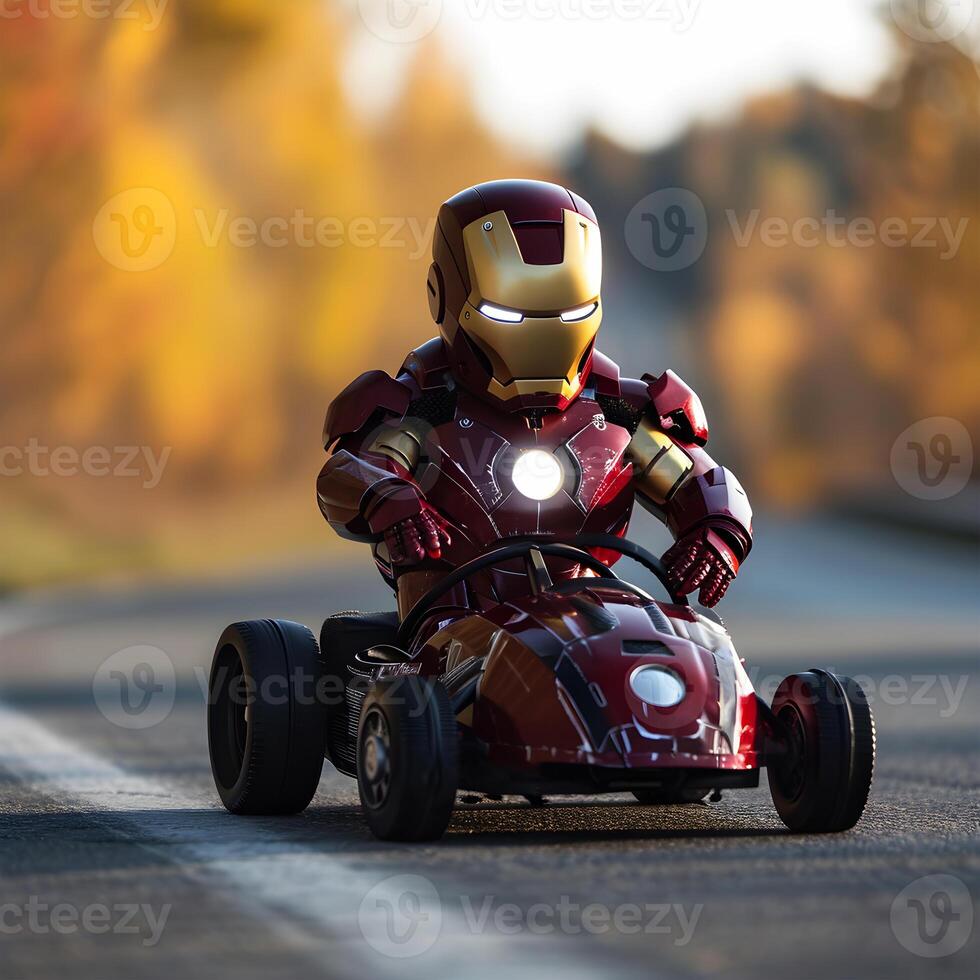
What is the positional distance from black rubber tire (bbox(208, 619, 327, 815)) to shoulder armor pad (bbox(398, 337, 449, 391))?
1.13 m

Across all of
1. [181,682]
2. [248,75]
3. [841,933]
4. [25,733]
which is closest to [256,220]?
[248,75]

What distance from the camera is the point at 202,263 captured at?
5134cm

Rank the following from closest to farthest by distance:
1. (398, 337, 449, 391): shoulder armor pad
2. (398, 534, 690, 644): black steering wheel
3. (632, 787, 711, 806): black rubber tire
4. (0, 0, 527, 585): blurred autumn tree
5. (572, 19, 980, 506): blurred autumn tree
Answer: (632, 787, 711, 806): black rubber tire < (398, 534, 690, 644): black steering wheel < (398, 337, 449, 391): shoulder armor pad < (0, 0, 527, 585): blurred autumn tree < (572, 19, 980, 506): blurred autumn tree

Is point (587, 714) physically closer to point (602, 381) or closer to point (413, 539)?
point (413, 539)

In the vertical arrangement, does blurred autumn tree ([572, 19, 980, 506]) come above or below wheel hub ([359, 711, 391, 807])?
above

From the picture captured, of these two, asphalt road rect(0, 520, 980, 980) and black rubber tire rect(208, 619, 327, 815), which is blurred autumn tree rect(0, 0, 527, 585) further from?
black rubber tire rect(208, 619, 327, 815)

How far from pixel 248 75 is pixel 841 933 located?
51.0 meters

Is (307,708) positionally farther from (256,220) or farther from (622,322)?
(622,322)

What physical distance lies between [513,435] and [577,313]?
0.55 metres

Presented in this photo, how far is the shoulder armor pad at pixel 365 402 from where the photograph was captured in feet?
26.0

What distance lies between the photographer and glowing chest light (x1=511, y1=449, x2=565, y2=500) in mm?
7770

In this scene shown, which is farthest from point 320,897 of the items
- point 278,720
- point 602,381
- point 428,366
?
point 602,381

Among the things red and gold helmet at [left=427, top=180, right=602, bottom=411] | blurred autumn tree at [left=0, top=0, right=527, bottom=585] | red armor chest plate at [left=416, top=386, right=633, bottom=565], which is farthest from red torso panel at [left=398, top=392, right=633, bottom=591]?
blurred autumn tree at [left=0, top=0, right=527, bottom=585]

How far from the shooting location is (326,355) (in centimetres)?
5372
